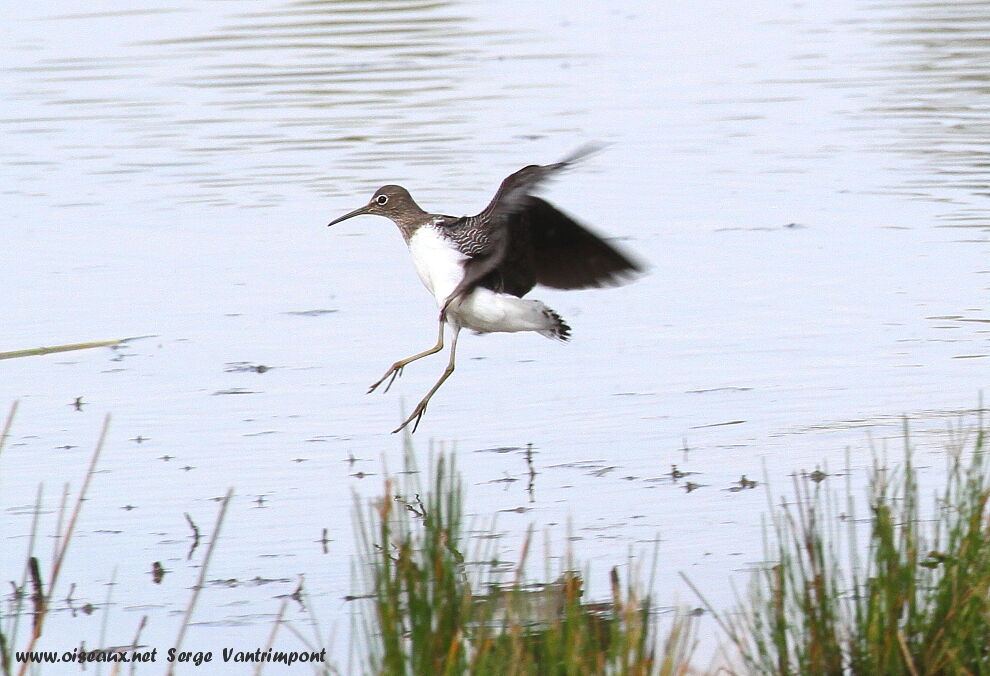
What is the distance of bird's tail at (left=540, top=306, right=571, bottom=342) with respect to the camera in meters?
5.55

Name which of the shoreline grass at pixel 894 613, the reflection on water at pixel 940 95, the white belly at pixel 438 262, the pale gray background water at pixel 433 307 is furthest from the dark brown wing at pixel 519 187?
the reflection on water at pixel 940 95

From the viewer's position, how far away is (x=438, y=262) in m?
5.55

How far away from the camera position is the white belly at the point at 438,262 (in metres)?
5.49

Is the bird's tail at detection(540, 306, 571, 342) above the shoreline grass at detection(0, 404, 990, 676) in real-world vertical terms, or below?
above

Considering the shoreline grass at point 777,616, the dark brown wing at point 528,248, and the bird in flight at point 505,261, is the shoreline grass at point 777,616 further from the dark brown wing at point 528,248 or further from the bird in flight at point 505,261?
the bird in flight at point 505,261

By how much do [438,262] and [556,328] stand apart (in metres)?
0.43

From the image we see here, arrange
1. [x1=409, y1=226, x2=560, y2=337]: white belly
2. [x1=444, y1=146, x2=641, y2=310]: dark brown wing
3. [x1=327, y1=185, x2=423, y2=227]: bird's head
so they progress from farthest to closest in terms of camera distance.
→ [x1=327, y1=185, x2=423, y2=227]: bird's head
[x1=409, y1=226, x2=560, y2=337]: white belly
[x1=444, y1=146, x2=641, y2=310]: dark brown wing

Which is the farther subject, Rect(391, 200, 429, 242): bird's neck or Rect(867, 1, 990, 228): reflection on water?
Rect(867, 1, 990, 228): reflection on water

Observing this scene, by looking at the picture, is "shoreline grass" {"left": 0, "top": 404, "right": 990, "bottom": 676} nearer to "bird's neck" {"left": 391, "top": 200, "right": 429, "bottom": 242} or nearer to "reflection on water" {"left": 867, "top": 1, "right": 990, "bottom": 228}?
"bird's neck" {"left": 391, "top": 200, "right": 429, "bottom": 242}

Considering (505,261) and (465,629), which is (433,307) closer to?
(505,261)

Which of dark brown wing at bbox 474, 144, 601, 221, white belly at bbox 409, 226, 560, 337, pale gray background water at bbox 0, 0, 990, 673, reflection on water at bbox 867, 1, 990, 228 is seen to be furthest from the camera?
reflection on water at bbox 867, 1, 990, 228

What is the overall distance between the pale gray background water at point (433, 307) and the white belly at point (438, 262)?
0.64 meters

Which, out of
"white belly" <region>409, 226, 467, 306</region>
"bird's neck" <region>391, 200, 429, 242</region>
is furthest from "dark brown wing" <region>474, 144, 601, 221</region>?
"bird's neck" <region>391, 200, 429, 242</region>

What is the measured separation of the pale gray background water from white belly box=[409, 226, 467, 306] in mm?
640
